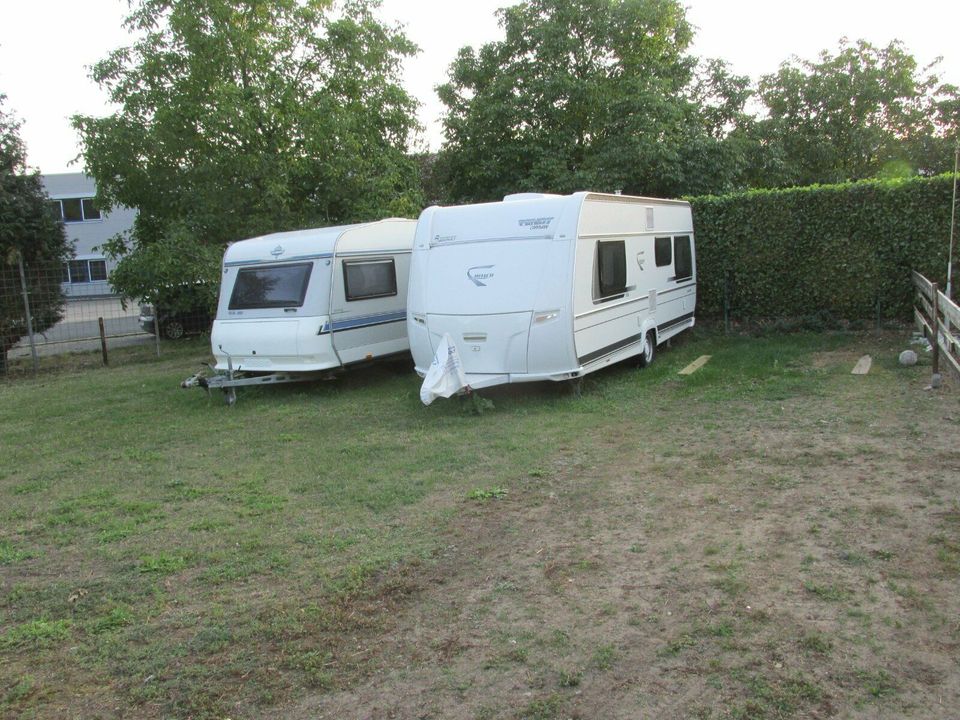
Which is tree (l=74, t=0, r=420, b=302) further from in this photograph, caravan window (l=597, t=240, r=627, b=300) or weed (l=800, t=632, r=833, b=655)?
weed (l=800, t=632, r=833, b=655)

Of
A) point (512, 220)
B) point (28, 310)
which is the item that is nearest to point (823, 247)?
point (512, 220)

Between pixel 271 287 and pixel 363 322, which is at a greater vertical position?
pixel 271 287

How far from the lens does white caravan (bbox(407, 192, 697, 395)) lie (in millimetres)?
8961

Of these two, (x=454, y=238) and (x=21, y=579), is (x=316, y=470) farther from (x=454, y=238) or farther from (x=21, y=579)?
(x=454, y=238)

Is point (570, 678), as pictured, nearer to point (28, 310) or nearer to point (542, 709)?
point (542, 709)

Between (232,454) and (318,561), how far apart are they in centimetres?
327

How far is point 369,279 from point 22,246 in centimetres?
756

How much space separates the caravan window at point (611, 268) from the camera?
9727 mm

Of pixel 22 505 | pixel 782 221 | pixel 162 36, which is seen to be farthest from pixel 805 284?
pixel 162 36

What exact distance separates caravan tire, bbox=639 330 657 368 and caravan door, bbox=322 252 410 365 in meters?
3.59

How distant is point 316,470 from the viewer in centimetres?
695

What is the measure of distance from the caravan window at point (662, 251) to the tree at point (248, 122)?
581 cm

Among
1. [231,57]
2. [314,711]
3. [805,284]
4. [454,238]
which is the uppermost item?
[231,57]

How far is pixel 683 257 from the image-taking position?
13438 millimetres
